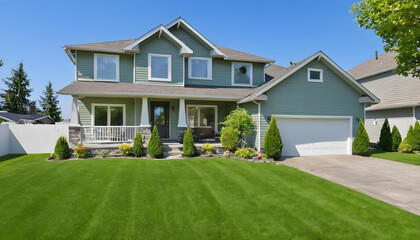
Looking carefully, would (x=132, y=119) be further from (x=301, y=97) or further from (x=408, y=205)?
(x=408, y=205)

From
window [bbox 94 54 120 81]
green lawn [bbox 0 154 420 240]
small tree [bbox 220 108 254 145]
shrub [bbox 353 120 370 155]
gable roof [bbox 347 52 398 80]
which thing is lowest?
green lawn [bbox 0 154 420 240]

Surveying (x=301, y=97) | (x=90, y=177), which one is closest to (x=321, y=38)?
(x=301, y=97)

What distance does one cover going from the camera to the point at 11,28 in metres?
13.0

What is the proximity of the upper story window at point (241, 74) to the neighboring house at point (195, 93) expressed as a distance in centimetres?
9

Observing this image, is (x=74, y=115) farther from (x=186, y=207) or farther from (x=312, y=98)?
(x=312, y=98)

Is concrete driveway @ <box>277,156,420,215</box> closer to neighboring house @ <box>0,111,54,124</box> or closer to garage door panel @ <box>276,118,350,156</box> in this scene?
garage door panel @ <box>276,118,350,156</box>

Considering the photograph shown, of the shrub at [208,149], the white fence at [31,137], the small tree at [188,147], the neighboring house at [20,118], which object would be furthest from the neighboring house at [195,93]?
the neighboring house at [20,118]

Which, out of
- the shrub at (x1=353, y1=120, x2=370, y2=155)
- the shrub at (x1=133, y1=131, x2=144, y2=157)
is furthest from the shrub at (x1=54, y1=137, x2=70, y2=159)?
the shrub at (x1=353, y1=120, x2=370, y2=155)

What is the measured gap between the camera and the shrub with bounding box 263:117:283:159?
10.2m

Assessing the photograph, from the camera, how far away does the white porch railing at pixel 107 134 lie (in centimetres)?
1119

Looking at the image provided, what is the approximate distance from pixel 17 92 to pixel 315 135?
41.4 meters

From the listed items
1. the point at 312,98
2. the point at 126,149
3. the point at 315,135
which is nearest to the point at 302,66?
the point at 312,98

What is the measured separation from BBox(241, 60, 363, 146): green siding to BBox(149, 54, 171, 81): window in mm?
5490

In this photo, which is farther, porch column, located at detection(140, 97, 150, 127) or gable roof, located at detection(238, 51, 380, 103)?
porch column, located at detection(140, 97, 150, 127)
